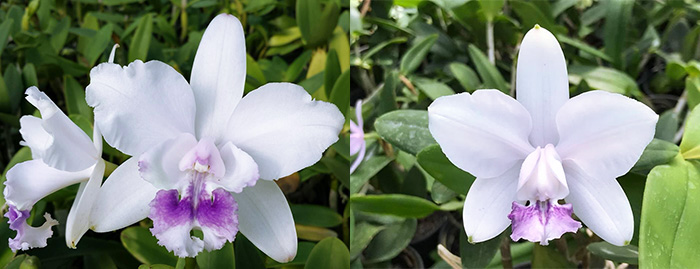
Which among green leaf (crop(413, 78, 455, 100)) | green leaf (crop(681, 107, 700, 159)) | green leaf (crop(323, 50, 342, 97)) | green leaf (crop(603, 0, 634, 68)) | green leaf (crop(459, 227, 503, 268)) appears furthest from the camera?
green leaf (crop(603, 0, 634, 68))

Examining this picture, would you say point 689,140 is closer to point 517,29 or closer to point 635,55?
point 517,29

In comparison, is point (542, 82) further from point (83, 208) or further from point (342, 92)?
point (83, 208)

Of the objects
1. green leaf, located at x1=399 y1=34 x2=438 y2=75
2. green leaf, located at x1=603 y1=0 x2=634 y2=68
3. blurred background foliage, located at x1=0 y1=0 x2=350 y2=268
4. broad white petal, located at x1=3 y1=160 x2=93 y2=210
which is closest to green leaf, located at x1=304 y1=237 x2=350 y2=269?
blurred background foliage, located at x1=0 y1=0 x2=350 y2=268

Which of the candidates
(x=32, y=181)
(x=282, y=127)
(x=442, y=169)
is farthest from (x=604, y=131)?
(x=32, y=181)

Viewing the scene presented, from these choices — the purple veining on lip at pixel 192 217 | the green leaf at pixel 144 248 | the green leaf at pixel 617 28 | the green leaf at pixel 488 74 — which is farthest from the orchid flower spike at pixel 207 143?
the green leaf at pixel 617 28

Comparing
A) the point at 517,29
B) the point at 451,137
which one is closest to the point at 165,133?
the point at 451,137

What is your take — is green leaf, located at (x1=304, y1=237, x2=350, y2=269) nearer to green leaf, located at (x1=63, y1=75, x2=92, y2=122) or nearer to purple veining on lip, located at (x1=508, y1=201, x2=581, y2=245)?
purple veining on lip, located at (x1=508, y1=201, x2=581, y2=245)

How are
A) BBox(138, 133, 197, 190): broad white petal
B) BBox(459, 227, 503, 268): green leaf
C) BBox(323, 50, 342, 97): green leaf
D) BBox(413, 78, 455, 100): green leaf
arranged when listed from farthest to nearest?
1. BBox(413, 78, 455, 100): green leaf
2. BBox(323, 50, 342, 97): green leaf
3. BBox(459, 227, 503, 268): green leaf
4. BBox(138, 133, 197, 190): broad white petal
